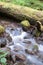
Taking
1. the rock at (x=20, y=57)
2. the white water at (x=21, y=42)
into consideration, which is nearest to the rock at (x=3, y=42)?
the white water at (x=21, y=42)

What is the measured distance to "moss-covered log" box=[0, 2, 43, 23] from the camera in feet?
25.6

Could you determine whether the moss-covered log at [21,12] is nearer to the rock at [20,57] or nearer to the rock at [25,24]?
the rock at [25,24]

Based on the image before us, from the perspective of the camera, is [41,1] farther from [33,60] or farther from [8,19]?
[33,60]

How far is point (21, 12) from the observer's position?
8.11m

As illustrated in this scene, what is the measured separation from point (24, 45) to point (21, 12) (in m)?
2.12

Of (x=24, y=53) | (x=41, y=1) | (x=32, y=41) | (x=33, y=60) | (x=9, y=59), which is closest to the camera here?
(x=9, y=59)

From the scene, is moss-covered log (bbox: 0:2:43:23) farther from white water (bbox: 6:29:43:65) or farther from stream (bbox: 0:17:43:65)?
white water (bbox: 6:29:43:65)

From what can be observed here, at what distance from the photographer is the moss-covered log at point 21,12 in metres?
7.80

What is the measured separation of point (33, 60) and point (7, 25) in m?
2.97

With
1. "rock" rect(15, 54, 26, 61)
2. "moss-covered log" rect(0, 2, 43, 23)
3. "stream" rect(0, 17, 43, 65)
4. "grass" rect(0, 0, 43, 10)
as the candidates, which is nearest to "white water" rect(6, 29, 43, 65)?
"stream" rect(0, 17, 43, 65)

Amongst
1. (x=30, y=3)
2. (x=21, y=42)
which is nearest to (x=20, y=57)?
(x=21, y=42)

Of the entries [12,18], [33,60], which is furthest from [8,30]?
[33,60]

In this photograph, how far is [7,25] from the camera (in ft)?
26.2

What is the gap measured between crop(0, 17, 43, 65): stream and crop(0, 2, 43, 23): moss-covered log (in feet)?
2.05
